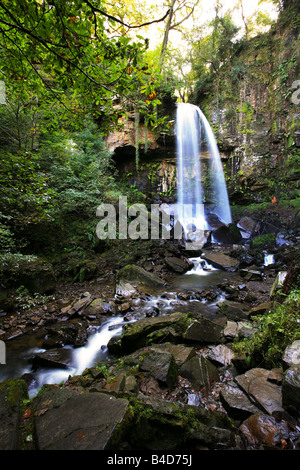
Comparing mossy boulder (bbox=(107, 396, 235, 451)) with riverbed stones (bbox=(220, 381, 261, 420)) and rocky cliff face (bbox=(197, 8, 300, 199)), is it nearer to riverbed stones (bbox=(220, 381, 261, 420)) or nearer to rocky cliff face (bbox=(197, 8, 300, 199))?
riverbed stones (bbox=(220, 381, 261, 420))

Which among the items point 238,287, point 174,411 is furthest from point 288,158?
point 174,411

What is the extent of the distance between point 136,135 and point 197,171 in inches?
213

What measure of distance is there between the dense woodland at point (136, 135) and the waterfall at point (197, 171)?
2.24 feet

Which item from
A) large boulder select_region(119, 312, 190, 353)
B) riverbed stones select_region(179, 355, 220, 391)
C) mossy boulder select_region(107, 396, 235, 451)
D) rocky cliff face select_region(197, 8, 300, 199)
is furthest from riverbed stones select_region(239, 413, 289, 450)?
rocky cliff face select_region(197, 8, 300, 199)

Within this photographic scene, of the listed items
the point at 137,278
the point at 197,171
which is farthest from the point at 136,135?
the point at 137,278

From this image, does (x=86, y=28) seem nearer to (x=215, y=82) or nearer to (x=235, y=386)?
(x=235, y=386)

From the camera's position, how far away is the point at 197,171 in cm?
1566

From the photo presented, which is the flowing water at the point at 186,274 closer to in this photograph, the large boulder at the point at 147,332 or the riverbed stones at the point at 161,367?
the large boulder at the point at 147,332

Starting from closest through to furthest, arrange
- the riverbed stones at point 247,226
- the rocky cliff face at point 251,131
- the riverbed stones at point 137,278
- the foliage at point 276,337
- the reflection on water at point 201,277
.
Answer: the foliage at point 276,337
the riverbed stones at point 137,278
the reflection on water at point 201,277
the riverbed stones at point 247,226
the rocky cliff face at point 251,131

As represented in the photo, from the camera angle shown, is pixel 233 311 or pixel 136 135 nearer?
pixel 233 311

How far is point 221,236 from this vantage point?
12023mm

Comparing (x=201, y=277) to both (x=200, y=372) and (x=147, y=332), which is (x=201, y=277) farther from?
(x=200, y=372)

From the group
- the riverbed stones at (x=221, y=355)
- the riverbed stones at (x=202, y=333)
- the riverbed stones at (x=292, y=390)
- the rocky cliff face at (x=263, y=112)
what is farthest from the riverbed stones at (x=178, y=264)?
the rocky cliff face at (x=263, y=112)

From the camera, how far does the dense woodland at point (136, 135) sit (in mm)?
2235
